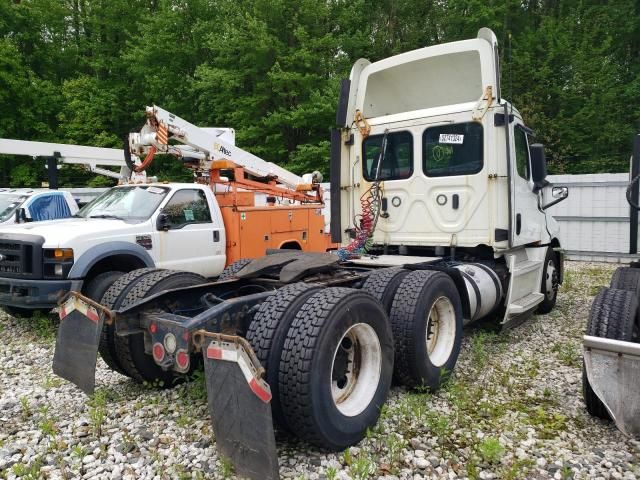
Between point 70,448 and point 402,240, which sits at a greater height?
point 402,240

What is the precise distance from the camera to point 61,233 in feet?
20.2

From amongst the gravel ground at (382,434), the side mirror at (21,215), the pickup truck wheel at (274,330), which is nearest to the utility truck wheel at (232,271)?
the gravel ground at (382,434)

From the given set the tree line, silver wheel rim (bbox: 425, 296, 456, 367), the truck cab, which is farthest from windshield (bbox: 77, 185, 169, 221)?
the tree line

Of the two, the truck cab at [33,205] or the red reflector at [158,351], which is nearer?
the red reflector at [158,351]

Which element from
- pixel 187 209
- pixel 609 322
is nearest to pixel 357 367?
pixel 609 322

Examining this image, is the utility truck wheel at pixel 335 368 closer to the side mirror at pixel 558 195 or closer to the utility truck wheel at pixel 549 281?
the side mirror at pixel 558 195

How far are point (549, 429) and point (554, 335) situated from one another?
2.85m

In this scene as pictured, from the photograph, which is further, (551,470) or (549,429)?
(549,429)

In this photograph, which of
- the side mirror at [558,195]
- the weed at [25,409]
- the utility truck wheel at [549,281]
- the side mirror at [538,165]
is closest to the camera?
the weed at [25,409]

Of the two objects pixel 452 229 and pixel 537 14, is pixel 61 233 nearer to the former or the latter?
pixel 452 229

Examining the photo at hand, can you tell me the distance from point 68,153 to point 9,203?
278 cm

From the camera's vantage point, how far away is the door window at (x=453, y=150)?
18.8 feet

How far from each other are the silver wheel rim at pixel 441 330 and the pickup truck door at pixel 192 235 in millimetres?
4167

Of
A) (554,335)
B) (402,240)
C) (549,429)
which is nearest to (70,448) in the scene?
(549,429)
